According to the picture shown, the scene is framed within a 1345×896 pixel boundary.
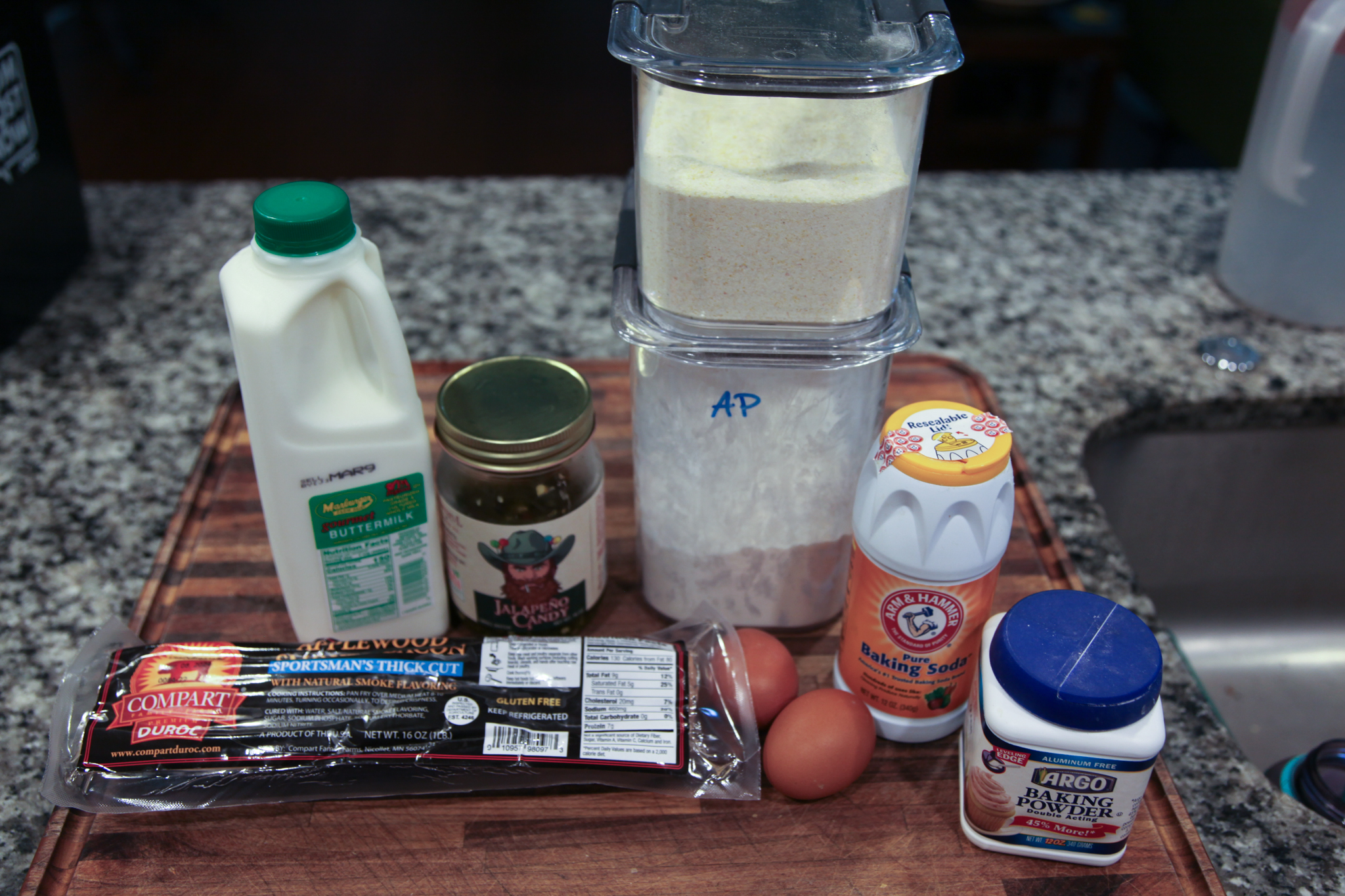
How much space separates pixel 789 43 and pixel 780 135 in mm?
54

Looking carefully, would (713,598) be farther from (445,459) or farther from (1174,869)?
(1174,869)

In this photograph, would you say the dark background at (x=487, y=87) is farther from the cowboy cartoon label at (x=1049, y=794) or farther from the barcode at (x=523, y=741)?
the barcode at (x=523, y=741)

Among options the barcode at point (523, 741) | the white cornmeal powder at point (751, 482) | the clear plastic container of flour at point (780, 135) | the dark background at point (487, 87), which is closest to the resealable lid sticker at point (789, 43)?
the clear plastic container of flour at point (780, 135)

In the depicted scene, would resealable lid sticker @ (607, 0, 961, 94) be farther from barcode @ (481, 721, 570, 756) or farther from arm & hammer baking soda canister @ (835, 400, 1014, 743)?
barcode @ (481, 721, 570, 756)

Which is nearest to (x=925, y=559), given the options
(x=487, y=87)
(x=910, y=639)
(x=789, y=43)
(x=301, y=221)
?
(x=910, y=639)

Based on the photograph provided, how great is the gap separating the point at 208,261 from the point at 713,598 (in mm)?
786

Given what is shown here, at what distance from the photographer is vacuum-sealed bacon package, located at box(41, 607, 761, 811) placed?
68 centimetres

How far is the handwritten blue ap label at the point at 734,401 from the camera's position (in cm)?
71

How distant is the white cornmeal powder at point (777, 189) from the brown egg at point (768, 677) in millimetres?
250

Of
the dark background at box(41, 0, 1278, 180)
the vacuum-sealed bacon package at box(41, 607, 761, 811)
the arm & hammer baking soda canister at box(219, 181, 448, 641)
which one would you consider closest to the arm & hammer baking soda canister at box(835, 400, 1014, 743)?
the vacuum-sealed bacon package at box(41, 607, 761, 811)

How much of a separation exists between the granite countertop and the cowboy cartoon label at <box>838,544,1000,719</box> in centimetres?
19

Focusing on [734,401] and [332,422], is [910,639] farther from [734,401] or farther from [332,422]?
[332,422]

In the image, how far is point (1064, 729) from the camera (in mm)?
609

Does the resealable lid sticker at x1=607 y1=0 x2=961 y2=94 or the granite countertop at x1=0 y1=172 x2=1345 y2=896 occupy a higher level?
the resealable lid sticker at x1=607 y1=0 x2=961 y2=94
